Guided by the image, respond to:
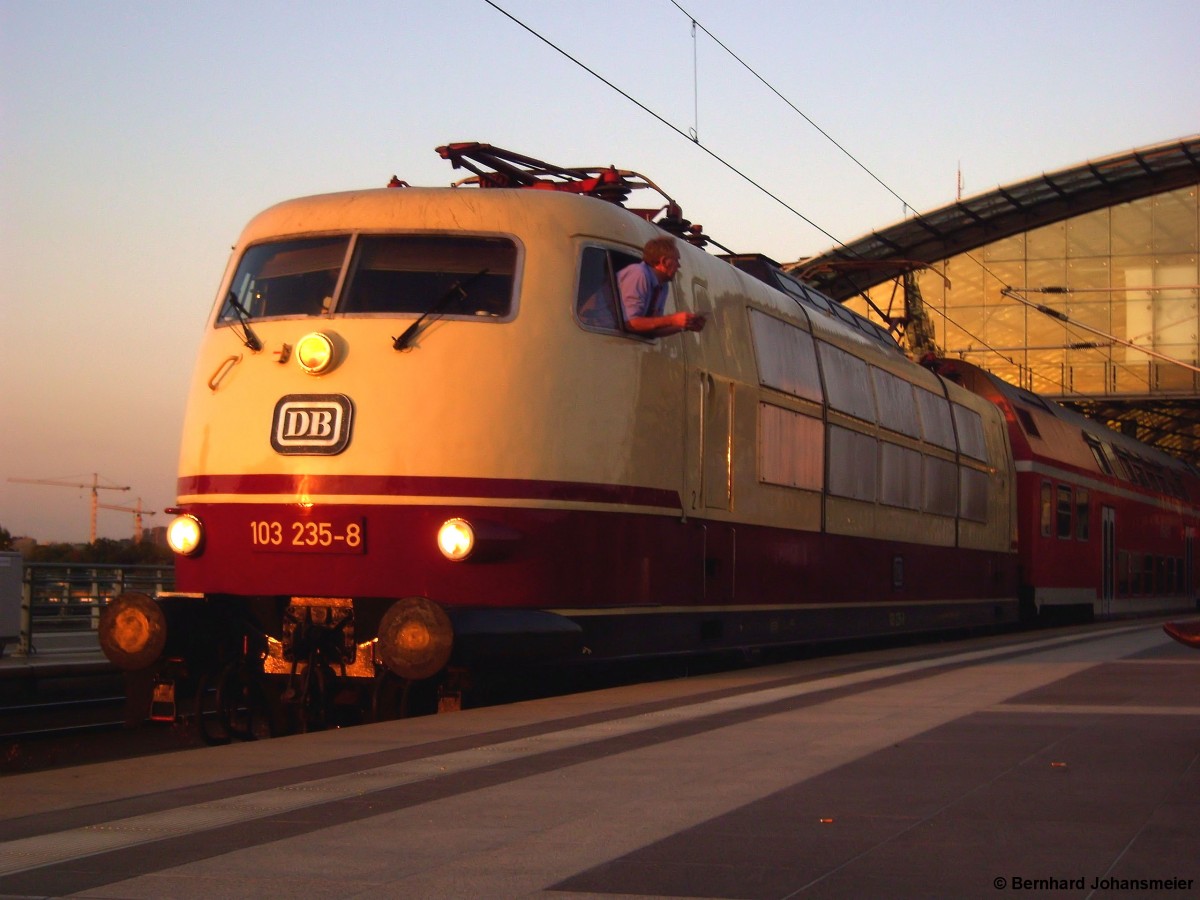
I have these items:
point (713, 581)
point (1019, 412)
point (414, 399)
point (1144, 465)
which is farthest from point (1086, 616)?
point (414, 399)

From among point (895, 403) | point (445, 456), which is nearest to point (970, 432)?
point (895, 403)

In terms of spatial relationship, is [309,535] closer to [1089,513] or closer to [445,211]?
[445,211]

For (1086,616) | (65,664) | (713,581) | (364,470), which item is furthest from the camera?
(1086,616)

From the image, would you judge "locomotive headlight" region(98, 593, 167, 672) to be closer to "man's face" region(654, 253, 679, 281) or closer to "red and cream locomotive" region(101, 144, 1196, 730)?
"red and cream locomotive" region(101, 144, 1196, 730)

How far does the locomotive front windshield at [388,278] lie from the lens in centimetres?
993

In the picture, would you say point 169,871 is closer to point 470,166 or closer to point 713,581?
point 713,581

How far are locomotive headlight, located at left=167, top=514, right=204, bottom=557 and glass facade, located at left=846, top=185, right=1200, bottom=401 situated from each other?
39607 millimetres

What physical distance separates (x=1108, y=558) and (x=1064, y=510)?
411 centimetres

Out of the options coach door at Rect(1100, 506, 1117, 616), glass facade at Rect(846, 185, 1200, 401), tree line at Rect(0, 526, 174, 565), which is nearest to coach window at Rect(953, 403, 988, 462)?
coach door at Rect(1100, 506, 1117, 616)

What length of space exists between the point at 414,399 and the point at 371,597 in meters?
1.25

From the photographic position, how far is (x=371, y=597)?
950 centimetres

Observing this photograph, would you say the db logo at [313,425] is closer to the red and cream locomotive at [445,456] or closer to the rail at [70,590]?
the red and cream locomotive at [445,456]

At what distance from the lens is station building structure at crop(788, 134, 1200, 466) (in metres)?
46.6

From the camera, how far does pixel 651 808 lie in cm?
569
